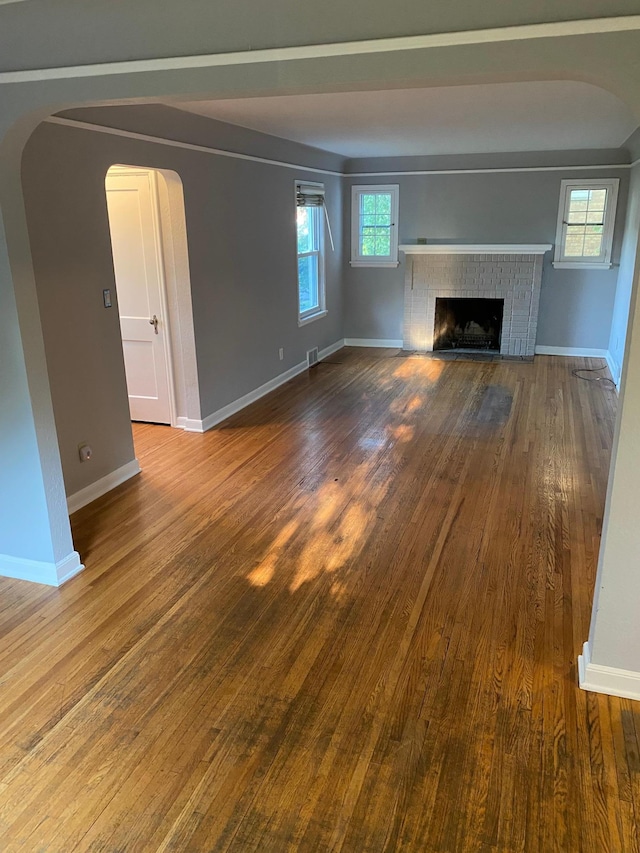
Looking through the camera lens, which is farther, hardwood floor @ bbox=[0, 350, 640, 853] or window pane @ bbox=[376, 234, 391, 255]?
window pane @ bbox=[376, 234, 391, 255]

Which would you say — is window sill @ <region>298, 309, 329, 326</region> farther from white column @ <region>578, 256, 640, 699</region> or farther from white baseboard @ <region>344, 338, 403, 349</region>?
white column @ <region>578, 256, 640, 699</region>

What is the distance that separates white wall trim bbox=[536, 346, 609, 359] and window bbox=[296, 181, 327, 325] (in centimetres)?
286

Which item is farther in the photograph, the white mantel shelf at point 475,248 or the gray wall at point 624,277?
the white mantel shelf at point 475,248

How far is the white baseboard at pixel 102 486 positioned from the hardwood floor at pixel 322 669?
0.33ft

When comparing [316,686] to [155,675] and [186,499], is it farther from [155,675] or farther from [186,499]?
[186,499]

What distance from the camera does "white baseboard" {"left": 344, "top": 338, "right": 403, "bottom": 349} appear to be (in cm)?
852

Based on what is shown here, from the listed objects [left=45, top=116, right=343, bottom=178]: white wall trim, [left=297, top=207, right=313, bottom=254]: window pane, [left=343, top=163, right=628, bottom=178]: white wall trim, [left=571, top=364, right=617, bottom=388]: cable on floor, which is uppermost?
[left=343, top=163, right=628, bottom=178]: white wall trim

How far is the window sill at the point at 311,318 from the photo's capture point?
7092 millimetres

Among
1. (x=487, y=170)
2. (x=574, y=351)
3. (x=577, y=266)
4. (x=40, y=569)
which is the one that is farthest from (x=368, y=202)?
(x=40, y=569)

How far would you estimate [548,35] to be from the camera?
1.77m

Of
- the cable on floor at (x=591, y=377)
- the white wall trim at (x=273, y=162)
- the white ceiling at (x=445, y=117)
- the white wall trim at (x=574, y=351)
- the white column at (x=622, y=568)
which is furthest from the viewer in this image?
the white wall trim at (x=574, y=351)

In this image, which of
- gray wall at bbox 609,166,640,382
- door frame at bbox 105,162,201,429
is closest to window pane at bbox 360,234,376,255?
gray wall at bbox 609,166,640,382

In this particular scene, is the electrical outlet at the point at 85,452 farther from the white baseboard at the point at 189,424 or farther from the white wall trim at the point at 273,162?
the white wall trim at the point at 273,162

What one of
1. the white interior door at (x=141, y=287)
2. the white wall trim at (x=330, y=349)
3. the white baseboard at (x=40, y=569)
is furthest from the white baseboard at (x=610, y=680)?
the white wall trim at (x=330, y=349)
